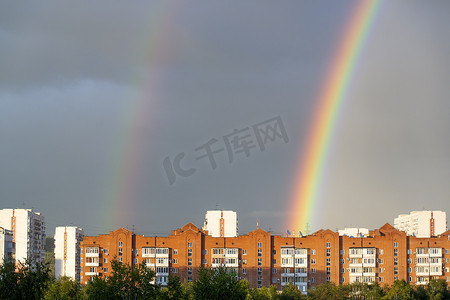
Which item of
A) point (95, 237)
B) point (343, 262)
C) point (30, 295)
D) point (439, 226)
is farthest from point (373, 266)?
point (30, 295)

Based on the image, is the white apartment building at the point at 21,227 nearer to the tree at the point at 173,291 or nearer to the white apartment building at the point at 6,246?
the white apartment building at the point at 6,246

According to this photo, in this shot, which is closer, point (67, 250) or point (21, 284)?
point (21, 284)

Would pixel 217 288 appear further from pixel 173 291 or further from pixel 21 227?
pixel 21 227

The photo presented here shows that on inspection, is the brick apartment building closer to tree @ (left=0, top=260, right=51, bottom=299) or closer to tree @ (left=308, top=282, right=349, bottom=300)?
tree @ (left=308, top=282, right=349, bottom=300)

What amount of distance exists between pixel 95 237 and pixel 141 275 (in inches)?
1947

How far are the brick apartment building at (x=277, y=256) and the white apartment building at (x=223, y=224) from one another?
50.3 feet

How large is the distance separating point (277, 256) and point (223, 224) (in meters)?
18.5

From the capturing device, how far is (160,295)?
57.9 m

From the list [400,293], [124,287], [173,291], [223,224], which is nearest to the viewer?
[124,287]

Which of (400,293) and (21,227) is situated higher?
(21,227)

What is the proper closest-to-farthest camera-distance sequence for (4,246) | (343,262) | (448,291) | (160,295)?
(160,295) < (448,291) < (343,262) < (4,246)

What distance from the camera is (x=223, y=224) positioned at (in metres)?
122

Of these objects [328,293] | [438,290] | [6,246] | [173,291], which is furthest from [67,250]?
[173,291]

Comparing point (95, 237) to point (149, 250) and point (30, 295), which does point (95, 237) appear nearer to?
point (149, 250)
